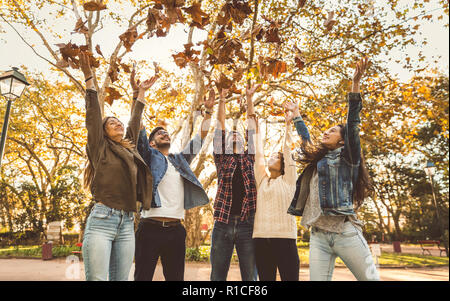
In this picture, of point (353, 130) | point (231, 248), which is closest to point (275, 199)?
point (231, 248)

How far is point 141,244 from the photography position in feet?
9.34

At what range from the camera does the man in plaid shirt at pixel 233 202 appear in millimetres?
3002

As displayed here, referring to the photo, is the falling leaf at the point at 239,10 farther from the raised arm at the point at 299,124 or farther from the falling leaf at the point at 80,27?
the falling leaf at the point at 80,27

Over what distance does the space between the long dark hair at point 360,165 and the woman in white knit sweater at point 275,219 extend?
1.00ft

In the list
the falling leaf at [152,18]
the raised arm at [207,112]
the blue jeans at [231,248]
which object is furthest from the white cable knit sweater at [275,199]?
the falling leaf at [152,18]

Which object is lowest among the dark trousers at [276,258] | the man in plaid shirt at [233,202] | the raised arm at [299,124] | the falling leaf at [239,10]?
the dark trousers at [276,258]

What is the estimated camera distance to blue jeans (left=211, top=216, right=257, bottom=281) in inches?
117

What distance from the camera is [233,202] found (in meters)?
3.22

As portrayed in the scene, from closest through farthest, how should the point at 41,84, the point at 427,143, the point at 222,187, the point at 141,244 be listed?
the point at 141,244 → the point at 222,187 → the point at 41,84 → the point at 427,143

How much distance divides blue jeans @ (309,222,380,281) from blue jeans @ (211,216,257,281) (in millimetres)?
691

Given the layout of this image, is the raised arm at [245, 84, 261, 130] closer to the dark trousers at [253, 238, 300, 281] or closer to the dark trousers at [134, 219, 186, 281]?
the dark trousers at [253, 238, 300, 281]
